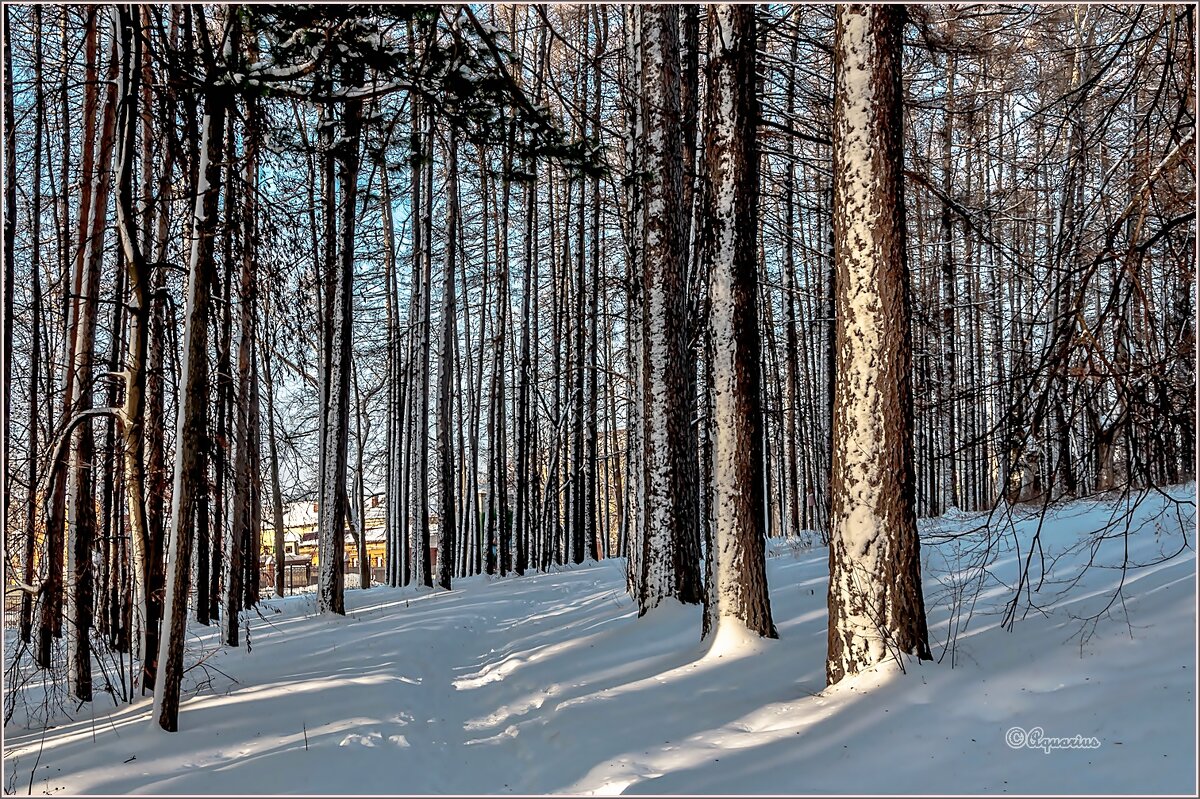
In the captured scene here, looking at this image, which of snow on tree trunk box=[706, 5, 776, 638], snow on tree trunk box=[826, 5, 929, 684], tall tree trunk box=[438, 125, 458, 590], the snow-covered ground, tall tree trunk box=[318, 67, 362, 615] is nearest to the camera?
the snow-covered ground

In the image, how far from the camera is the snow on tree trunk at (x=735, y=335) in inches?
273

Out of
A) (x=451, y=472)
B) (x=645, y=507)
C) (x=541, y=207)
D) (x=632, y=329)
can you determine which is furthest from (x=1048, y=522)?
(x=541, y=207)

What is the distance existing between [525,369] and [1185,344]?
1512 centimetres

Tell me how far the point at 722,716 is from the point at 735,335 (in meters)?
3.17

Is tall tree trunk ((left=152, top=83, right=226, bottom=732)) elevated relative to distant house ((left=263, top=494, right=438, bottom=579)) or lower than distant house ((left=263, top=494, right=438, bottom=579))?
elevated

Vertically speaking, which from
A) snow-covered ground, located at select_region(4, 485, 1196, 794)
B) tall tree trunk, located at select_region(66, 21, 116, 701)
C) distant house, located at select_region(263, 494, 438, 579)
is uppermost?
tall tree trunk, located at select_region(66, 21, 116, 701)

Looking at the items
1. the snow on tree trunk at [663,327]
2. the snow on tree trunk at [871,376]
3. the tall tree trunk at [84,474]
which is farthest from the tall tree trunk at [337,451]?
the snow on tree trunk at [871,376]

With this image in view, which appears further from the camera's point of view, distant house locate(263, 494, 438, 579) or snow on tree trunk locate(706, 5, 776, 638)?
distant house locate(263, 494, 438, 579)

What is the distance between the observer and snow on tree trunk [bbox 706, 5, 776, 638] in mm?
6938

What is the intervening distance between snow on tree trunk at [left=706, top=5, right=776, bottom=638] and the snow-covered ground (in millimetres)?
565

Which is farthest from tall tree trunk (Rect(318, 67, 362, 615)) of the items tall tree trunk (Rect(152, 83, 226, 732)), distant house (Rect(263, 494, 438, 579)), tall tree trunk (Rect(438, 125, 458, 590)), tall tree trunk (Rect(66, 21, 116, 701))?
distant house (Rect(263, 494, 438, 579))

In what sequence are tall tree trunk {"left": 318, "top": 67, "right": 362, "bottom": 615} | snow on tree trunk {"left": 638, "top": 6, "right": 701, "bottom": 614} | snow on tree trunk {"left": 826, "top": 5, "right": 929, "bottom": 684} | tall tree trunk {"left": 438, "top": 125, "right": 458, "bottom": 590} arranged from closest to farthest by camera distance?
snow on tree trunk {"left": 826, "top": 5, "right": 929, "bottom": 684} < snow on tree trunk {"left": 638, "top": 6, "right": 701, "bottom": 614} < tall tree trunk {"left": 318, "top": 67, "right": 362, "bottom": 615} < tall tree trunk {"left": 438, "top": 125, "right": 458, "bottom": 590}

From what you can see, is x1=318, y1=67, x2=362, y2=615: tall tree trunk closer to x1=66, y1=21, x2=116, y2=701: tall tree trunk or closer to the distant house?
x1=66, y1=21, x2=116, y2=701: tall tree trunk

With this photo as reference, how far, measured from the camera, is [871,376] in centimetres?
531
